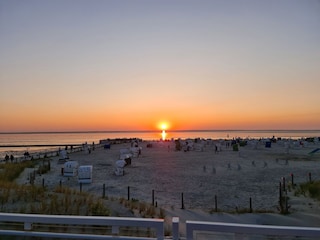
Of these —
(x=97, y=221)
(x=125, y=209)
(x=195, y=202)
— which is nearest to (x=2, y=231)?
(x=97, y=221)

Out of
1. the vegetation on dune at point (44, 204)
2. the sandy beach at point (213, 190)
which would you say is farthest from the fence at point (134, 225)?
the sandy beach at point (213, 190)

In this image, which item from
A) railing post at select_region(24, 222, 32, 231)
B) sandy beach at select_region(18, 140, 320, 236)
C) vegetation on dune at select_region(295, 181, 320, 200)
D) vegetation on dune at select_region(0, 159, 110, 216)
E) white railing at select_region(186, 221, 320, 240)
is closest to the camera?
white railing at select_region(186, 221, 320, 240)

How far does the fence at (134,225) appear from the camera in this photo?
3.12m

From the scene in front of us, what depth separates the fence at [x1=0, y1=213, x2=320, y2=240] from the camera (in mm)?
3119

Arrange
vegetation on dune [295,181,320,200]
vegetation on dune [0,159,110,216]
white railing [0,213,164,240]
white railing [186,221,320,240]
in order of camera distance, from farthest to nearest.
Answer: vegetation on dune [295,181,320,200] < vegetation on dune [0,159,110,216] < white railing [0,213,164,240] < white railing [186,221,320,240]

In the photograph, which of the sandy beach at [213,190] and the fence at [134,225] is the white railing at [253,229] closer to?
the fence at [134,225]

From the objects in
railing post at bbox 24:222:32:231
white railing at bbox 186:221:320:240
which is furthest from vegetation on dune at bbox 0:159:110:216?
white railing at bbox 186:221:320:240

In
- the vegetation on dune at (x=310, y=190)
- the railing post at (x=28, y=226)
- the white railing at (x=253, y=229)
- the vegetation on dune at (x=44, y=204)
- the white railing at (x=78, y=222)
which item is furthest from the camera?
the vegetation on dune at (x=310, y=190)

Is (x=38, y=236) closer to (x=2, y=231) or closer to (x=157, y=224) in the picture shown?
(x=2, y=231)

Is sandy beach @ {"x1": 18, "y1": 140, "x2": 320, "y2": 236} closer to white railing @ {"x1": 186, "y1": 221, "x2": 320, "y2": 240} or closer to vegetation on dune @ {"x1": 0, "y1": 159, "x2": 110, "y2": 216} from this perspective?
vegetation on dune @ {"x1": 0, "y1": 159, "x2": 110, "y2": 216}

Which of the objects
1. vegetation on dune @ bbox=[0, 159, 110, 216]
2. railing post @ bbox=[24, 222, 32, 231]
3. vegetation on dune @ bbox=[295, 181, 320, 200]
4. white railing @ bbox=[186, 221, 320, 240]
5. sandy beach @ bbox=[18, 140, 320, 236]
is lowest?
sandy beach @ bbox=[18, 140, 320, 236]

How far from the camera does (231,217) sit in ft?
38.4

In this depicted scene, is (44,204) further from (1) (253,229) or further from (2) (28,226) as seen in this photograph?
(1) (253,229)

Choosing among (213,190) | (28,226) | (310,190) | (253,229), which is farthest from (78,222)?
(310,190)
